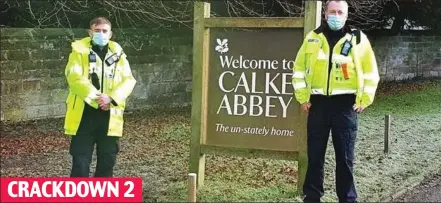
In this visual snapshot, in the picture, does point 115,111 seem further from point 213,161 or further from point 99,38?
point 213,161

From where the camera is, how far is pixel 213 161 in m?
8.23

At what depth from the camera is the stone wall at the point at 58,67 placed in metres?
10.2

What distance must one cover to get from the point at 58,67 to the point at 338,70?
20.6 ft

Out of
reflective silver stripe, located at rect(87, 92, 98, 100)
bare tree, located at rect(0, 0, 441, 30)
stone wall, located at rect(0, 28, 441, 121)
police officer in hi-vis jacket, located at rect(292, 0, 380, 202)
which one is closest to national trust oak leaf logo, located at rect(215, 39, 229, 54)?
police officer in hi-vis jacket, located at rect(292, 0, 380, 202)

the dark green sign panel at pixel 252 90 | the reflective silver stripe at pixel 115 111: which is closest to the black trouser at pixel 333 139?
the dark green sign panel at pixel 252 90

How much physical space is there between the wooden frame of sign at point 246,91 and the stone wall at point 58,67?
14.6 feet

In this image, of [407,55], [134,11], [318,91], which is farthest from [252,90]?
[407,55]

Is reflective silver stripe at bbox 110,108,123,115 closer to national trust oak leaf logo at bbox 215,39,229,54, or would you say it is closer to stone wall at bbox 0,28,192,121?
national trust oak leaf logo at bbox 215,39,229,54

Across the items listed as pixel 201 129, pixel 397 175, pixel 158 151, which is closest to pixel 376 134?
pixel 397 175

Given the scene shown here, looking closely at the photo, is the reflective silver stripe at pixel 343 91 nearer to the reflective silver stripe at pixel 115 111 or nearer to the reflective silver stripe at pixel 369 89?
the reflective silver stripe at pixel 369 89

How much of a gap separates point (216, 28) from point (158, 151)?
2586 mm

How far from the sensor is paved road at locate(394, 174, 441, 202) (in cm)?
677

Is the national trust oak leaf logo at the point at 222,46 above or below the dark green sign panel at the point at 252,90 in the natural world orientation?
above

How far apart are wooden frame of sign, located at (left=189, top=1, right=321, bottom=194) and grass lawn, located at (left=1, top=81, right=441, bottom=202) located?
0.39m
